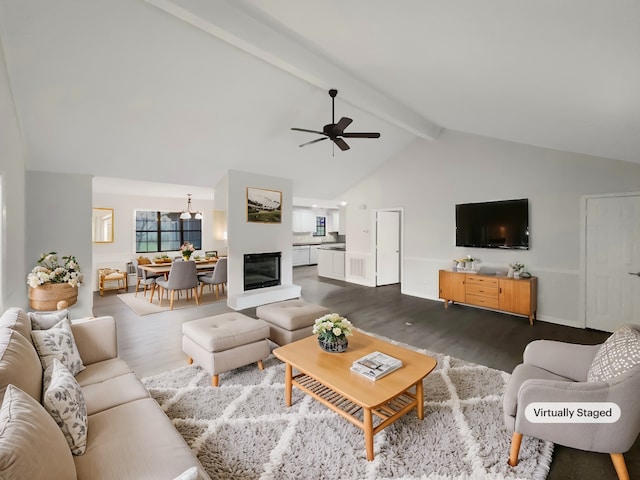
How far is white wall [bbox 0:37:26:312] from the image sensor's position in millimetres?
2443

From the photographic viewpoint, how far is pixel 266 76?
3.49 m

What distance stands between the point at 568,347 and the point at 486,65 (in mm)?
2208

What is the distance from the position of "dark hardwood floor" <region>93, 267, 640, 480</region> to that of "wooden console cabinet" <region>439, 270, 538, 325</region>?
178mm

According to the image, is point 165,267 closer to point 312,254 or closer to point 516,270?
point 312,254

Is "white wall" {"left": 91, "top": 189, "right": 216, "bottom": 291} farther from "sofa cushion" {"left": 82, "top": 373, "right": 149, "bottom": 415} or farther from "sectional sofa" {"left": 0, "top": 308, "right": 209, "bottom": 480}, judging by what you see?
"sofa cushion" {"left": 82, "top": 373, "right": 149, "bottom": 415}

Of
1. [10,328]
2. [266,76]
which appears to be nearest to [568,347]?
[10,328]

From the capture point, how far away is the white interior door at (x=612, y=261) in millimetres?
3711

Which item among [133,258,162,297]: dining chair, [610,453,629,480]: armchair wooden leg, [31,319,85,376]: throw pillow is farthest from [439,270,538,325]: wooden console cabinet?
[133,258,162,297]: dining chair

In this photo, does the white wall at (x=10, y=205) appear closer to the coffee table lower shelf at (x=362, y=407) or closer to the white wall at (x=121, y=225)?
the coffee table lower shelf at (x=362, y=407)

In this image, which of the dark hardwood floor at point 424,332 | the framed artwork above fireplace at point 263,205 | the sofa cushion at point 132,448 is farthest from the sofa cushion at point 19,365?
the framed artwork above fireplace at point 263,205

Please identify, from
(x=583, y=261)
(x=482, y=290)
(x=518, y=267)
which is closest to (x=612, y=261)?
(x=583, y=261)

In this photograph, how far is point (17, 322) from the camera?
176 cm

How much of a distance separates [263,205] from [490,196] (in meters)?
3.94

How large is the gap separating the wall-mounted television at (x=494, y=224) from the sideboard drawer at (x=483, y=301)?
2.76 feet
